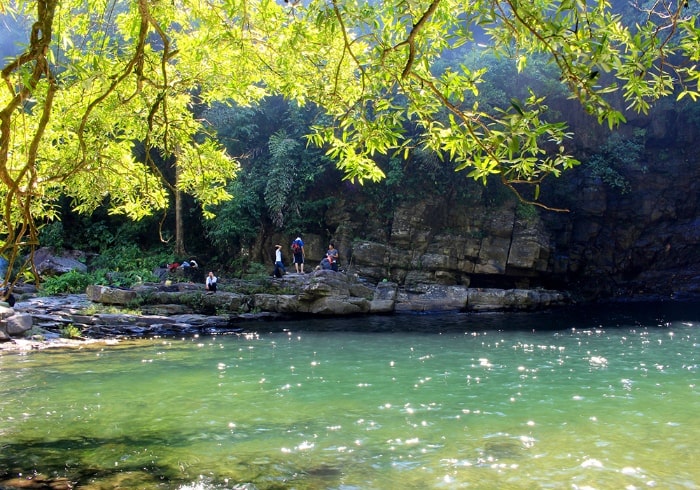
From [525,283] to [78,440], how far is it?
69.7 ft

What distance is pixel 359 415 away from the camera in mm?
7770

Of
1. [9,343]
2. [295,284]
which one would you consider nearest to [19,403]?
[9,343]

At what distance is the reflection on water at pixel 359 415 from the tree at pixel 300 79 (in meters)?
2.96

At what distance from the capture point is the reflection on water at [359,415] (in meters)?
5.71

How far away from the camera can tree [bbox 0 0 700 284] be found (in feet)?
11.0

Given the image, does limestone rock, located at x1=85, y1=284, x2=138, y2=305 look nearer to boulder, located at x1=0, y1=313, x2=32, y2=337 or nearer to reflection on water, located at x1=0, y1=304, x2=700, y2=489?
boulder, located at x1=0, y1=313, x2=32, y2=337

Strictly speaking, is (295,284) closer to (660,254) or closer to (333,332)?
(333,332)

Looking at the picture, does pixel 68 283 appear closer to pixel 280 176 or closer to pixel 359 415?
pixel 280 176

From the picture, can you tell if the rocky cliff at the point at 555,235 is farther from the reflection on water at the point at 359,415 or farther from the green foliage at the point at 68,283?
the green foliage at the point at 68,283

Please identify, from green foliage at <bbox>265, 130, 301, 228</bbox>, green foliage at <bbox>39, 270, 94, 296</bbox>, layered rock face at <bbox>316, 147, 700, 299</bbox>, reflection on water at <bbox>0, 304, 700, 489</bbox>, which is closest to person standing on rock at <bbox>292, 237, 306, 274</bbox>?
layered rock face at <bbox>316, 147, 700, 299</bbox>

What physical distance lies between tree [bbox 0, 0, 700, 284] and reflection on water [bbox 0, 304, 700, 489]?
117 inches

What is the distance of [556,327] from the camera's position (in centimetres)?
1736

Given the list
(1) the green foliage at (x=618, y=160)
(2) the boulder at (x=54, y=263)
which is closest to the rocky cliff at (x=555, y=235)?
(1) the green foliage at (x=618, y=160)

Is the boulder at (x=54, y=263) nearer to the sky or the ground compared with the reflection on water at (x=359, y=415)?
nearer to the sky
